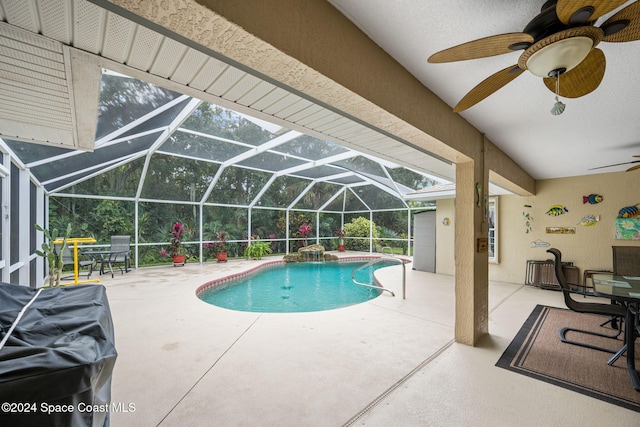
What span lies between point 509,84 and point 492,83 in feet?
3.00

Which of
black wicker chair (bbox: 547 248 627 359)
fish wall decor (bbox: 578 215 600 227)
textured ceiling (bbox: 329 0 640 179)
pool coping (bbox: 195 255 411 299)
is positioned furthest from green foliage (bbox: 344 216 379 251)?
black wicker chair (bbox: 547 248 627 359)

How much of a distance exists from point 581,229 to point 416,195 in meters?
3.87

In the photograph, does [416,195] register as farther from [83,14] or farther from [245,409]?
[83,14]

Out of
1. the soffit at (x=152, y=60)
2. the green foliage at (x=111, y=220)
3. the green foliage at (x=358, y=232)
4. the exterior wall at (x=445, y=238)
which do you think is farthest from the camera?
the green foliage at (x=358, y=232)

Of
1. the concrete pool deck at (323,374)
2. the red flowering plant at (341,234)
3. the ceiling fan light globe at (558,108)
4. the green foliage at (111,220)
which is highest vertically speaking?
the ceiling fan light globe at (558,108)

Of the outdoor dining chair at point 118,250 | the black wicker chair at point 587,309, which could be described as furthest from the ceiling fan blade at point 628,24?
the outdoor dining chair at point 118,250

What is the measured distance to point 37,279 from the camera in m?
5.62

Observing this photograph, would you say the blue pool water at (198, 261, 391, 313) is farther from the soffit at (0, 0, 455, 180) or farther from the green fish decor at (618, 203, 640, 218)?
the green fish decor at (618, 203, 640, 218)

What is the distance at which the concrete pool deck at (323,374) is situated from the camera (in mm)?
2080

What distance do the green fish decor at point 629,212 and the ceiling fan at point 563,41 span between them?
247 inches

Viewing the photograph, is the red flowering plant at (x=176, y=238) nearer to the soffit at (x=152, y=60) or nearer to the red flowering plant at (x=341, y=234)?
the soffit at (x=152, y=60)

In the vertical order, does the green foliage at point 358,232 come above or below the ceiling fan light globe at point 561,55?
below

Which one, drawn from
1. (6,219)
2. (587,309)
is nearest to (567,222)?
(587,309)

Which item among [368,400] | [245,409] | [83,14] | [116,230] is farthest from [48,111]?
[116,230]
